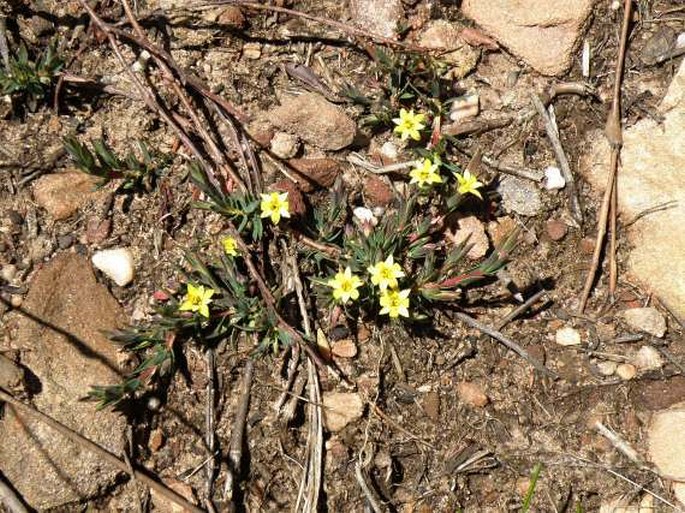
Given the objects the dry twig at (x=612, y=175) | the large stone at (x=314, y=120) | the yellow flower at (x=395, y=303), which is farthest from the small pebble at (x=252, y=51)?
the dry twig at (x=612, y=175)

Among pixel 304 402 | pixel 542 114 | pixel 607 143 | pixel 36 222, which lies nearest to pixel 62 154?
pixel 36 222

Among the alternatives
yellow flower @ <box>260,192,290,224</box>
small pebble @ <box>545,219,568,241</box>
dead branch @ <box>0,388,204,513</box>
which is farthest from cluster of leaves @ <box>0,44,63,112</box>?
small pebble @ <box>545,219,568,241</box>

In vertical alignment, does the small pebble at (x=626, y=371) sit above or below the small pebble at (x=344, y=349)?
below

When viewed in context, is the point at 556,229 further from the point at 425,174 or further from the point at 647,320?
the point at 425,174

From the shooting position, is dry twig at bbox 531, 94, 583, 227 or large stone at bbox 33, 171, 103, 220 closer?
large stone at bbox 33, 171, 103, 220

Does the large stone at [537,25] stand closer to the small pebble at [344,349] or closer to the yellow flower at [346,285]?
the yellow flower at [346,285]

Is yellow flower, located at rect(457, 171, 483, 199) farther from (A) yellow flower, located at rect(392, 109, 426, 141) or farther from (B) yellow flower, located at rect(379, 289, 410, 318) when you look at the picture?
(B) yellow flower, located at rect(379, 289, 410, 318)
